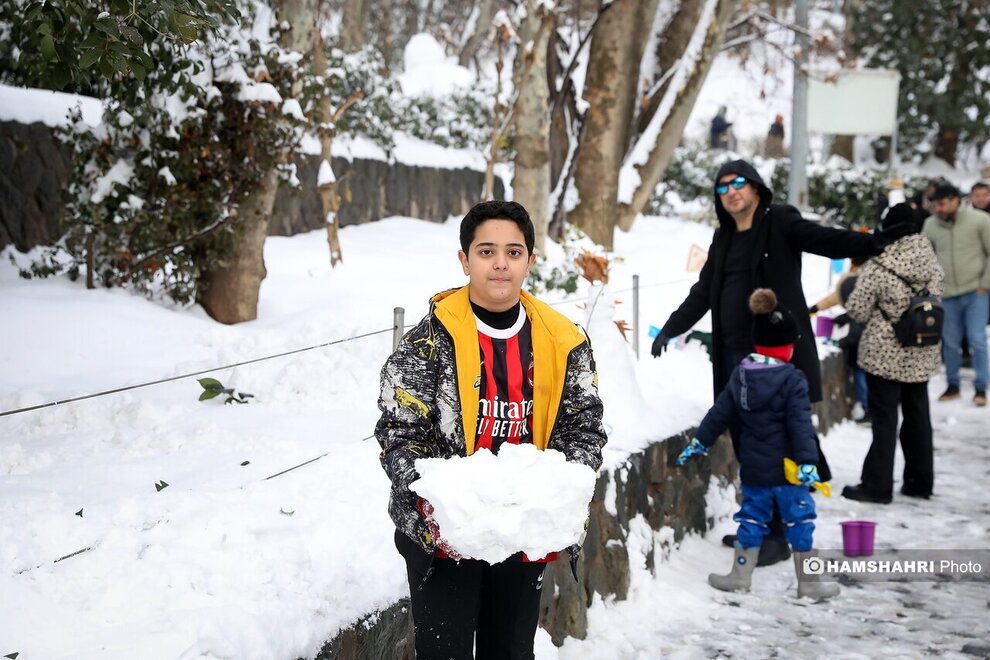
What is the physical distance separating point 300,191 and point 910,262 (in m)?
4.70

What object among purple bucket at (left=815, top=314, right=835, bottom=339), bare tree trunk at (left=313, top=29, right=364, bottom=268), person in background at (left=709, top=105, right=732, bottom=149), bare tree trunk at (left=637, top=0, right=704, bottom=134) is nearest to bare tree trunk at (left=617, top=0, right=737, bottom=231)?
bare tree trunk at (left=637, top=0, right=704, bottom=134)

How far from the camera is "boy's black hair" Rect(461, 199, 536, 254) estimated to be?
293cm

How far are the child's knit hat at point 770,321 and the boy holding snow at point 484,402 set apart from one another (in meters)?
2.47

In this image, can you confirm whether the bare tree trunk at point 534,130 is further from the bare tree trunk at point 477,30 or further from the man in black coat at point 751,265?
the bare tree trunk at point 477,30

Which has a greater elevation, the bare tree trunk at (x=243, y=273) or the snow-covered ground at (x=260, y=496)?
the bare tree trunk at (x=243, y=273)

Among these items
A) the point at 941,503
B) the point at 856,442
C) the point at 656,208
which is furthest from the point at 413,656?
the point at 656,208

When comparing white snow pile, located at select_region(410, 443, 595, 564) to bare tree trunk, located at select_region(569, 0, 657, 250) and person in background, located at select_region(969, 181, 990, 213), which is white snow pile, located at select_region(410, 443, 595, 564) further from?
bare tree trunk, located at select_region(569, 0, 657, 250)

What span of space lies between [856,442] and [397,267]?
475 centimetres

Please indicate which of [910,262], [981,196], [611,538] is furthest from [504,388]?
[981,196]

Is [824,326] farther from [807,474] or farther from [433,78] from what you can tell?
[433,78]

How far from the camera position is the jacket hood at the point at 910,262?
21.9ft

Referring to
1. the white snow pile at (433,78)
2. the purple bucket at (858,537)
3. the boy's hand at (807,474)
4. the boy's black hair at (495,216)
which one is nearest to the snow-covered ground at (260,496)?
the purple bucket at (858,537)

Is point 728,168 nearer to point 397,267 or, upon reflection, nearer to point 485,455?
point 485,455

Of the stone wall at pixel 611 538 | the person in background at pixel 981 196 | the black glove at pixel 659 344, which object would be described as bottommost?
the stone wall at pixel 611 538
